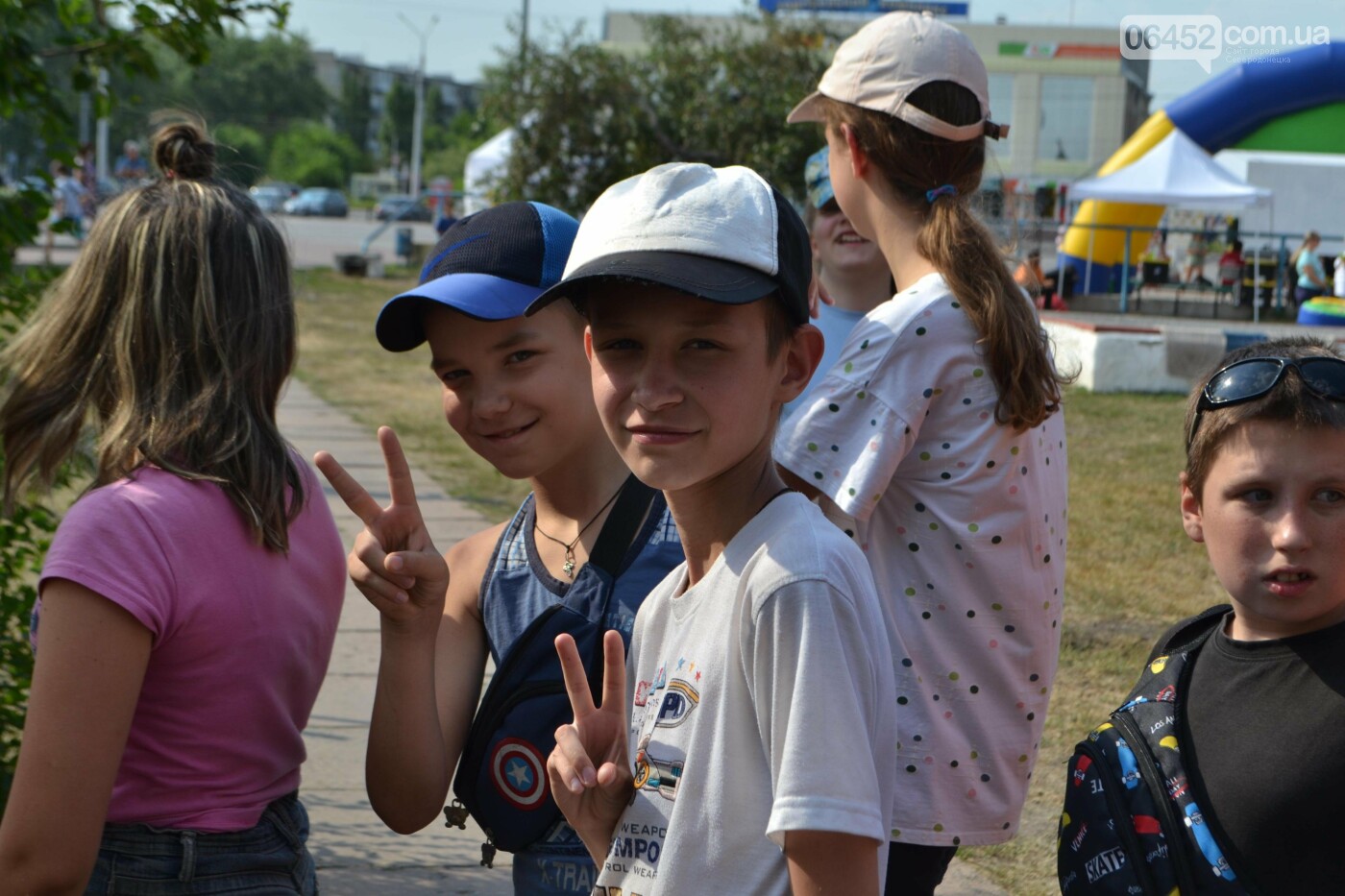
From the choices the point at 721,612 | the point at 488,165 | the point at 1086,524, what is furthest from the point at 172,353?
the point at 488,165

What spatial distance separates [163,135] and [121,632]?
3.08ft

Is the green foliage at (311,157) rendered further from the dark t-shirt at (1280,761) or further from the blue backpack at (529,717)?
the dark t-shirt at (1280,761)

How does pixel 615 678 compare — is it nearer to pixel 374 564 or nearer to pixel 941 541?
pixel 374 564

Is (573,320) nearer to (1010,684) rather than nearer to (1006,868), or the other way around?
(1010,684)

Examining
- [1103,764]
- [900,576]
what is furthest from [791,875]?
[900,576]

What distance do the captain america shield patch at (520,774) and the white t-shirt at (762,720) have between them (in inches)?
14.1

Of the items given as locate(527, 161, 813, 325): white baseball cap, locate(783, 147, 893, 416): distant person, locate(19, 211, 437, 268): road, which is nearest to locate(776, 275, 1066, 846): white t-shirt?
locate(527, 161, 813, 325): white baseball cap

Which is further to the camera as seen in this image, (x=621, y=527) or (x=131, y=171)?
(x=131, y=171)

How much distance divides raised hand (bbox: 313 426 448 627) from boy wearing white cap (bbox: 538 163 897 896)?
0.36 m

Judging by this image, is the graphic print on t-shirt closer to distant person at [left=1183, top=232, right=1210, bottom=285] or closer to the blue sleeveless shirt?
the blue sleeveless shirt

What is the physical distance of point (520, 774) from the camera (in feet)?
6.55

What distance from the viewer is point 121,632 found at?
5.78 feet

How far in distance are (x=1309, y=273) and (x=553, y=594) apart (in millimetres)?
21811

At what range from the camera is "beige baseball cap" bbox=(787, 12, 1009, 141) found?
2381 millimetres
